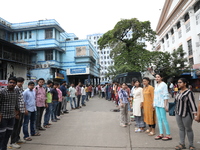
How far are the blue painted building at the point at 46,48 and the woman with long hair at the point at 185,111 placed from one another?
2052 cm

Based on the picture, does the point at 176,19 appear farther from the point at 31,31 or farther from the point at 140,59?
the point at 31,31

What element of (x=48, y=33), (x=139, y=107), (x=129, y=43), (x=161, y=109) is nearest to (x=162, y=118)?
(x=161, y=109)

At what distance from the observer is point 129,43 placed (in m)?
21.5

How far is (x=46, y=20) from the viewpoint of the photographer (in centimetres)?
2328

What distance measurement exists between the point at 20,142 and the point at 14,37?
2442 cm

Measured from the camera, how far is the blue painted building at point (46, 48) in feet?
75.5

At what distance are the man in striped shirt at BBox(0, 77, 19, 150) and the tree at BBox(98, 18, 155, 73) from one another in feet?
53.1

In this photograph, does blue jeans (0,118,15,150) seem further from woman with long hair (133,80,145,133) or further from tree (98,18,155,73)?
tree (98,18,155,73)

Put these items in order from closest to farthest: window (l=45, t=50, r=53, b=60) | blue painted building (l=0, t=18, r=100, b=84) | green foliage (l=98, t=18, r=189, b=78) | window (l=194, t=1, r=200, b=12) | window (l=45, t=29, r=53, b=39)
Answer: green foliage (l=98, t=18, r=189, b=78) < window (l=194, t=1, r=200, b=12) < blue painted building (l=0, t=18, r=100, b=84) < window (l=45, t=29, r=53, b=39) < window (l=45, t=50, r=53, b=60)

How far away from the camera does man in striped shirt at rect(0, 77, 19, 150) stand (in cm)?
333

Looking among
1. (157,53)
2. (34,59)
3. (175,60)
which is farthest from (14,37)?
(175,60)

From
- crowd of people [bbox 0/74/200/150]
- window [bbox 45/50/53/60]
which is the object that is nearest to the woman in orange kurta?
crowd of people [bbox 0/74/200/150]

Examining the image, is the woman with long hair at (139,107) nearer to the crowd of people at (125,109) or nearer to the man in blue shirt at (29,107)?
the crowd of people at (125,109)

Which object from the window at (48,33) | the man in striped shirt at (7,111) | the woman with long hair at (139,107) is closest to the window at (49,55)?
the window at (48,33)
